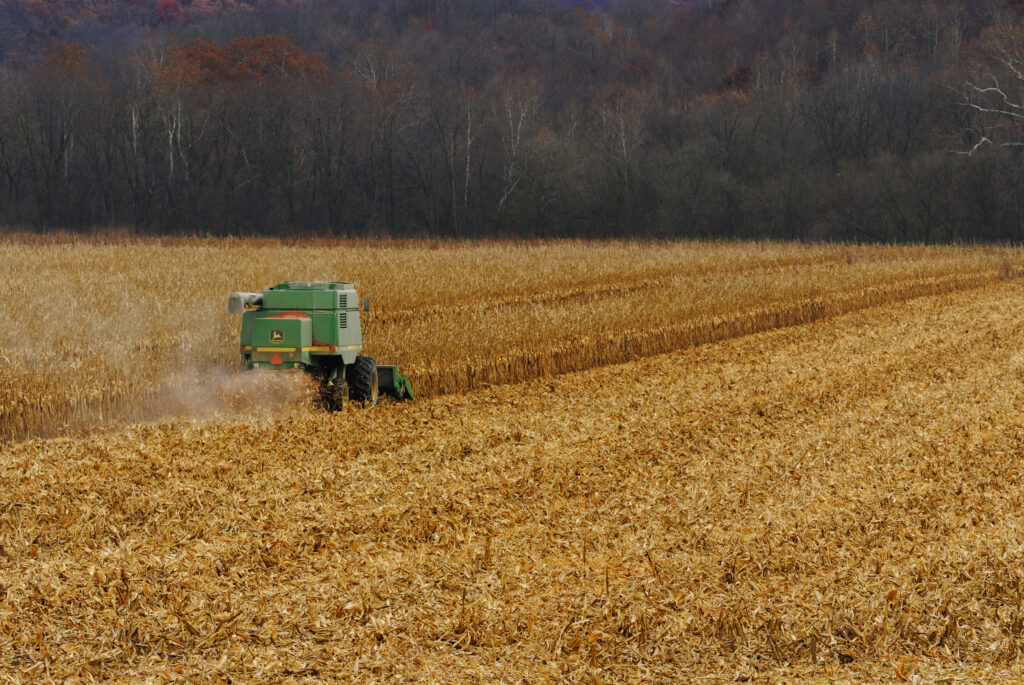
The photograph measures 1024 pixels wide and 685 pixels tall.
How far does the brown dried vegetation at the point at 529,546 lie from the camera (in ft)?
15.4

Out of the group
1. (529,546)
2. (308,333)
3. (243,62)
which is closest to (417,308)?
(308,333)

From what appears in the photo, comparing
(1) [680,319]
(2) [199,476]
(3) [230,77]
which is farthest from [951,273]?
(3) [230,77]

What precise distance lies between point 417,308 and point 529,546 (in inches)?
479

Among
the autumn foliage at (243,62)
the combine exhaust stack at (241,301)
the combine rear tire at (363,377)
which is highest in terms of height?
the autumn foliage at (243,62)

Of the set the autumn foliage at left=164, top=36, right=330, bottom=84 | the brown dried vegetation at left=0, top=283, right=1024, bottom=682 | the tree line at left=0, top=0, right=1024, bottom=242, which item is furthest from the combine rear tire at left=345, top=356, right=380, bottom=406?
the autumn foliage at left=164, top=36, right=330, bottom=84

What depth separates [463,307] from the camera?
18.4m

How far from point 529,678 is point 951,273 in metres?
23.3

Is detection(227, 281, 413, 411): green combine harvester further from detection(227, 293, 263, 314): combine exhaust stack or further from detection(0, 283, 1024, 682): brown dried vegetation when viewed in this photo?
detection(0, 283, 1024, 682): brown dried vegetation

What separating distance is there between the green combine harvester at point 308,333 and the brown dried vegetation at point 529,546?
42cm

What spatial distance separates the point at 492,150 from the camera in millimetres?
54750

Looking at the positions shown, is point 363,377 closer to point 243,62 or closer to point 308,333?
point 308,333

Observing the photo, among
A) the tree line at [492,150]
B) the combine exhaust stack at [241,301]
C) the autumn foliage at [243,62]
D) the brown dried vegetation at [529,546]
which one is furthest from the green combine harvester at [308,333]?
the autumn foliage at [243,62]

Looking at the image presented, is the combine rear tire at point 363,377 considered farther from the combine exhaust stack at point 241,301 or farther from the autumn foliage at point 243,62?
the autumn foliage at point 243,62

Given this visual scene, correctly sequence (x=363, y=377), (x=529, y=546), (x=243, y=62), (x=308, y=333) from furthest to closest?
(x=243, y=62) < (x=363, y=377) < (x=308, y=333) < (x=529, y=546)
